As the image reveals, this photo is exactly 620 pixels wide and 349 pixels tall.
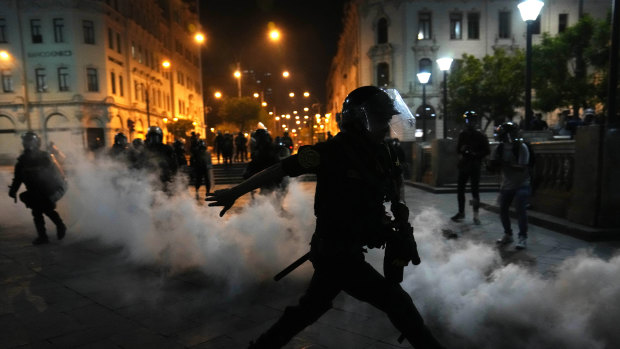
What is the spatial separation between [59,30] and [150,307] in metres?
39.9

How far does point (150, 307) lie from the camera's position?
4043 millimetres

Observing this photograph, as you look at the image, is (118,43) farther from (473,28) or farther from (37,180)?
(37,180)

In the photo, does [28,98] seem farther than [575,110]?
Yes

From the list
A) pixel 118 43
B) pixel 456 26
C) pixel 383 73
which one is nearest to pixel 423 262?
pixel 383 73

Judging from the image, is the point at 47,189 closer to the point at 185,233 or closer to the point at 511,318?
the point at 185,233

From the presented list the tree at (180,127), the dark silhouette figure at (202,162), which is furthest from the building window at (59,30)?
the dark silhouette figure at (202,162)

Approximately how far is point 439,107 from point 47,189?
112 ft

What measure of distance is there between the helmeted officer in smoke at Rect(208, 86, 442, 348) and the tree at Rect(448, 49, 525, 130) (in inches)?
1200

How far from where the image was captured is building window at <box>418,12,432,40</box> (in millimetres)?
37000

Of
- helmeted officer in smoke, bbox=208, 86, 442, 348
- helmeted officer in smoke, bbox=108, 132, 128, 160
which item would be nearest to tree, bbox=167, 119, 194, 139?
helmeted officer in smoke, bbox=108, 132, 128, 160

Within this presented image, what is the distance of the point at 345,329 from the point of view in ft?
11.5

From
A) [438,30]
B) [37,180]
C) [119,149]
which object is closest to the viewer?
[37,180]

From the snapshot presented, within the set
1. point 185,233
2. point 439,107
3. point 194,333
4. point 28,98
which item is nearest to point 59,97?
point 28,98

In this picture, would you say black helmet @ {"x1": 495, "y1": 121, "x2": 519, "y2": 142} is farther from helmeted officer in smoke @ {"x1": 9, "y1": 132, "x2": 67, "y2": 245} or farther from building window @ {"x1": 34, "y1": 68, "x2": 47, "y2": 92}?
building window @ {"x1": 34, "y1": 68, "x2": 47, "y2": 92}
